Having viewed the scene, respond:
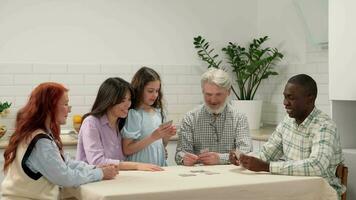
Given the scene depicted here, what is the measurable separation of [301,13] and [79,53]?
76.1 inches

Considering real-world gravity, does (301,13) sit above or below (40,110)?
above

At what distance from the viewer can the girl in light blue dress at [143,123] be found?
3307 mm

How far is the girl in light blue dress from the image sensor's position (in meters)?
3.31

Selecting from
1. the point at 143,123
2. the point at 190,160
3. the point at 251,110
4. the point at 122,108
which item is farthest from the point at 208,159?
the point at 251,110

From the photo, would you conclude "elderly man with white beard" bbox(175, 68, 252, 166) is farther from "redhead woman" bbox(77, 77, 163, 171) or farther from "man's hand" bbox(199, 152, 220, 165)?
"redhead woman" bbox(77, 77, 163, 171)

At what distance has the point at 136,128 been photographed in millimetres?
3336

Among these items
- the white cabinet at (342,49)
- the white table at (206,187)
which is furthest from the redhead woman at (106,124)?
the white cabinet at (342,49)

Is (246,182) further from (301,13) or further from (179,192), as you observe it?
(301,13)

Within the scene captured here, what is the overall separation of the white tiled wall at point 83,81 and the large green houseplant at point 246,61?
18 cm

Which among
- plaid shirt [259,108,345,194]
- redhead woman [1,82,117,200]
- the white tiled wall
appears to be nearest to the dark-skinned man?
plaid shirt [259,108,345,194]

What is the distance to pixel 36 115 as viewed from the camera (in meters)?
2.63

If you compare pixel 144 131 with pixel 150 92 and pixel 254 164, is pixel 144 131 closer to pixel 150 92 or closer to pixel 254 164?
pixel 150 92

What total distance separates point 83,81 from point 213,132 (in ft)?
5.88

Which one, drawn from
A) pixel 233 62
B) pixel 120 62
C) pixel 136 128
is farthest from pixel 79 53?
Answer: pixel 136 128
